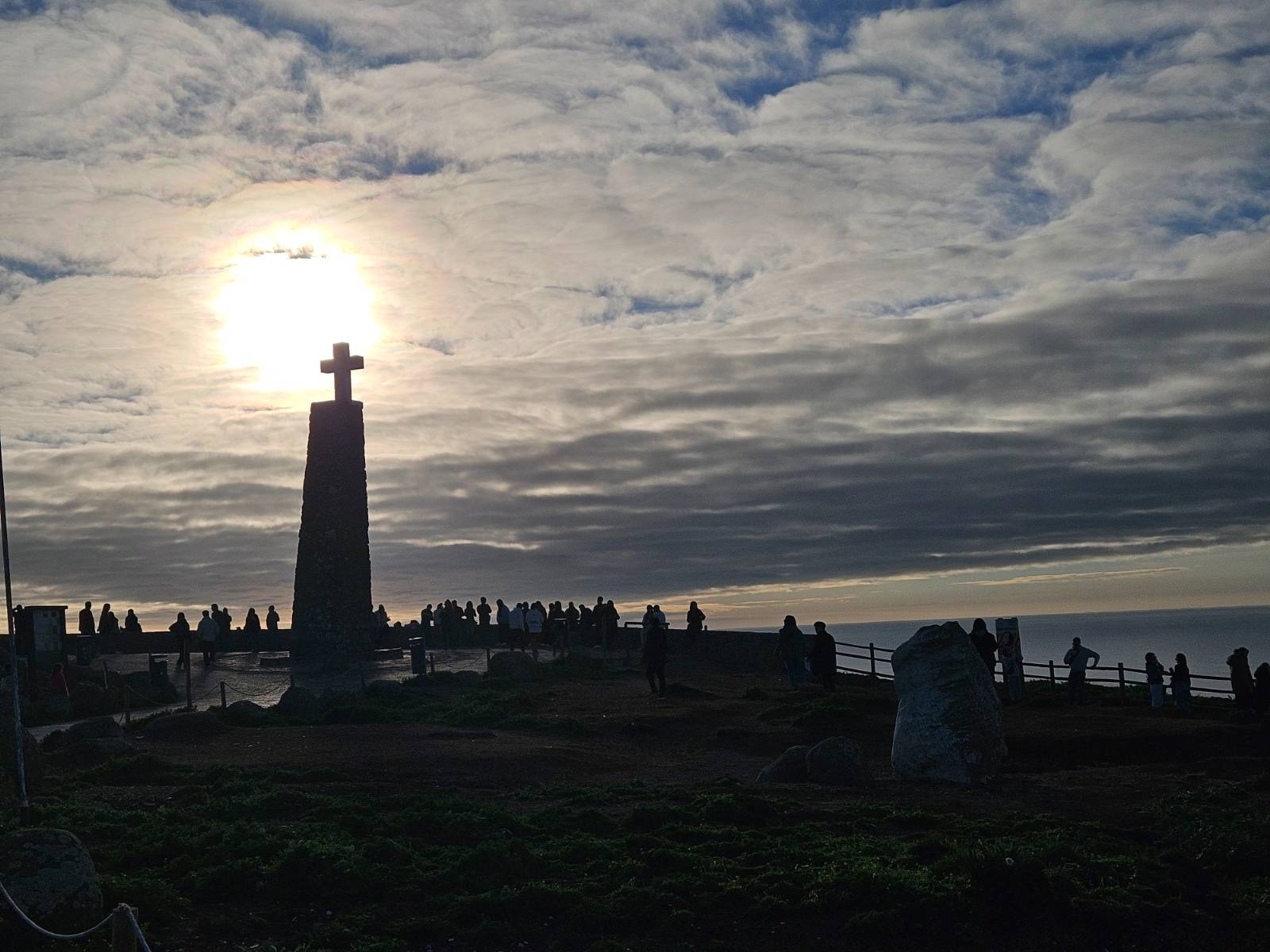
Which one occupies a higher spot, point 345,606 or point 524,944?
point 345,606

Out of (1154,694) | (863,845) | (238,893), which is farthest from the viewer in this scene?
(1154,694)

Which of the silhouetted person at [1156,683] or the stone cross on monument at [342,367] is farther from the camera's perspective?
the stone cross on monument at [342,367]

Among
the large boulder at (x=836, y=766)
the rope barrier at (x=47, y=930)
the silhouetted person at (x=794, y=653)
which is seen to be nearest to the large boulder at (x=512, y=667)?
the silhouetted person at (x=794, y=653)

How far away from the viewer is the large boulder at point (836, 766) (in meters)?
17.2

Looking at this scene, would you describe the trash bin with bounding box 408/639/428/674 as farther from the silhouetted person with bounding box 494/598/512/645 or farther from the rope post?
the rope post

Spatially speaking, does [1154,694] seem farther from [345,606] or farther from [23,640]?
[23,640]

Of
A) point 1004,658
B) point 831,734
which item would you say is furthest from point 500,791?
point 1004,658

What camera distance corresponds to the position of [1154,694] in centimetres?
2662

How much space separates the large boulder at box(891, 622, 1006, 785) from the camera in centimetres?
1719

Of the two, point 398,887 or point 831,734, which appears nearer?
point 398,887

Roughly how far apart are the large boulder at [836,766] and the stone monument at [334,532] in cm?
2112

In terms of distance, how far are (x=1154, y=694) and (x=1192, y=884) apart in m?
16.1

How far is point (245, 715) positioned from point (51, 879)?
15.6 meters

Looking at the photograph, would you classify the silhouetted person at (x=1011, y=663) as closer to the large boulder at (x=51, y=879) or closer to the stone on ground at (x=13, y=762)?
the stone on ground at (x=13, y=762)
